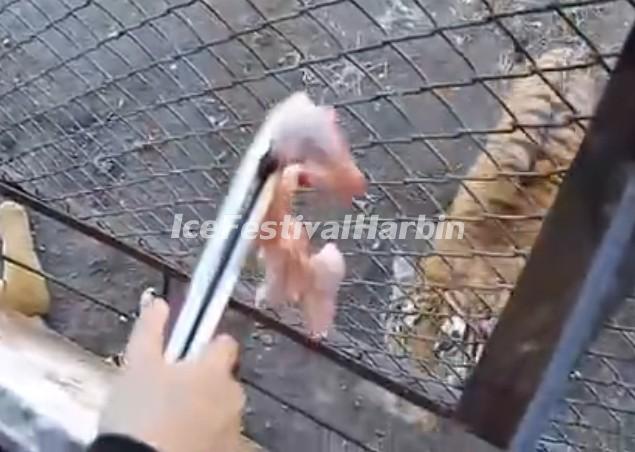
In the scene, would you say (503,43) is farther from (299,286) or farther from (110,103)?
(299,286)

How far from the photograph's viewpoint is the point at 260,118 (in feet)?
7.30

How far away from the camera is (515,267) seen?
1.58 metres

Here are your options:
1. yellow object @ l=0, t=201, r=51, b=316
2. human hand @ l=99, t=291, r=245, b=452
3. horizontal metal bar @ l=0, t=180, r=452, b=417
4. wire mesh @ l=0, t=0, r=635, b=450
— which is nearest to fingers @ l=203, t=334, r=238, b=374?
human hand @ l=99, t=291, r=245, b=452

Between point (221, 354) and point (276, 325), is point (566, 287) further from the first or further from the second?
point (276, 325)

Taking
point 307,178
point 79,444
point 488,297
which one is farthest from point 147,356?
point 488,297

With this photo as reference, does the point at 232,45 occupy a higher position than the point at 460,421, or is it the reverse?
the point at 460,421

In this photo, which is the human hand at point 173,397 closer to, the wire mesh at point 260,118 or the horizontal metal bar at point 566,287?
the horizontal metal bar at point 566,287

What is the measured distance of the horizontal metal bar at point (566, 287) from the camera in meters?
0.63

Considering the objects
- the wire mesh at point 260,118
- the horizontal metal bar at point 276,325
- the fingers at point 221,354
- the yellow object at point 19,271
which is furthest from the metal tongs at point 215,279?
the yellow object at point 19,271

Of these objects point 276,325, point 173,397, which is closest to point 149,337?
point 173,397

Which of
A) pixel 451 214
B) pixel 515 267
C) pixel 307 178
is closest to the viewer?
pixel 307 178

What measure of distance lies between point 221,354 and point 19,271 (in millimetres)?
1089

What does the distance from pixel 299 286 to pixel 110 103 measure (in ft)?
4.84

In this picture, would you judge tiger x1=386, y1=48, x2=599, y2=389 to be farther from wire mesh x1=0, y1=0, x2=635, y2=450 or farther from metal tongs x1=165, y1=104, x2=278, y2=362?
metal tongs x1=165, y1=104, x2=278, y2=362
